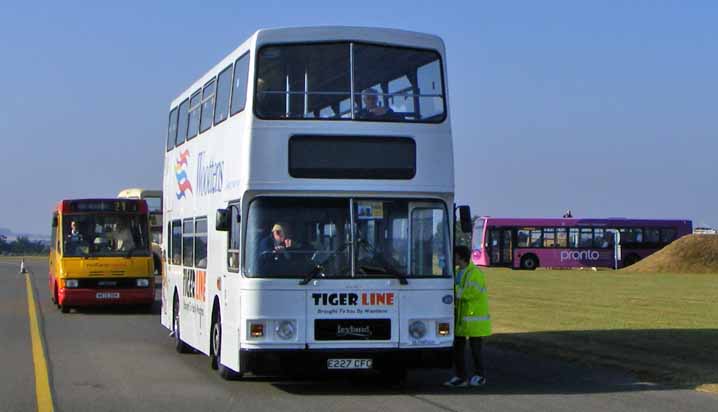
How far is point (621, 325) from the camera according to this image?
23.7m

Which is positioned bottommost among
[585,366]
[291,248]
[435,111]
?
[585,366]

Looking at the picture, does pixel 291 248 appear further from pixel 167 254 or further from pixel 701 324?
pixel 701 324

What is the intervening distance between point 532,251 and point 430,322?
174ft

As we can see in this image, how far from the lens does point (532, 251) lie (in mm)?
65500

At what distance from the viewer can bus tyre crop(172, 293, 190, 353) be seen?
61.1ft

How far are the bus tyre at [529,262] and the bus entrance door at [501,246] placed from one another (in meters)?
0.75

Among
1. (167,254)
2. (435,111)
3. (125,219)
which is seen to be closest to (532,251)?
(125,219)

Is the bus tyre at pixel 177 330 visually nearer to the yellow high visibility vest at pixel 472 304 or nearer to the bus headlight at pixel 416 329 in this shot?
the yellow high visibility vest at pixel 472 304

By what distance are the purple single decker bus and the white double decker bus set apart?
52050 mm

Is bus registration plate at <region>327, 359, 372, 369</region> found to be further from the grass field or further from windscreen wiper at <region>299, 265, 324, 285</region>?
the grass field

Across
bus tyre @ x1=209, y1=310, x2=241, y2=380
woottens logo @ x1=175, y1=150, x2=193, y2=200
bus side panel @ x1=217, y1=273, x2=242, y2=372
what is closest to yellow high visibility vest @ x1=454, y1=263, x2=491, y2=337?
→ bus side panel @ x1=217, y1=273, x2=242, y2=372

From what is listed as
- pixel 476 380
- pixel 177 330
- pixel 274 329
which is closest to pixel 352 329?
pixel 274 329

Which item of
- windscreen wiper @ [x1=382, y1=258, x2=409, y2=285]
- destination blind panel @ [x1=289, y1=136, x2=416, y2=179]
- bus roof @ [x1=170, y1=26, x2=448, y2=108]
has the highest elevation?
bus roof @ [x1=170, y1=26, x2=448, y2=108]

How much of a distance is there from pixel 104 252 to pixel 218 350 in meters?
13.3
